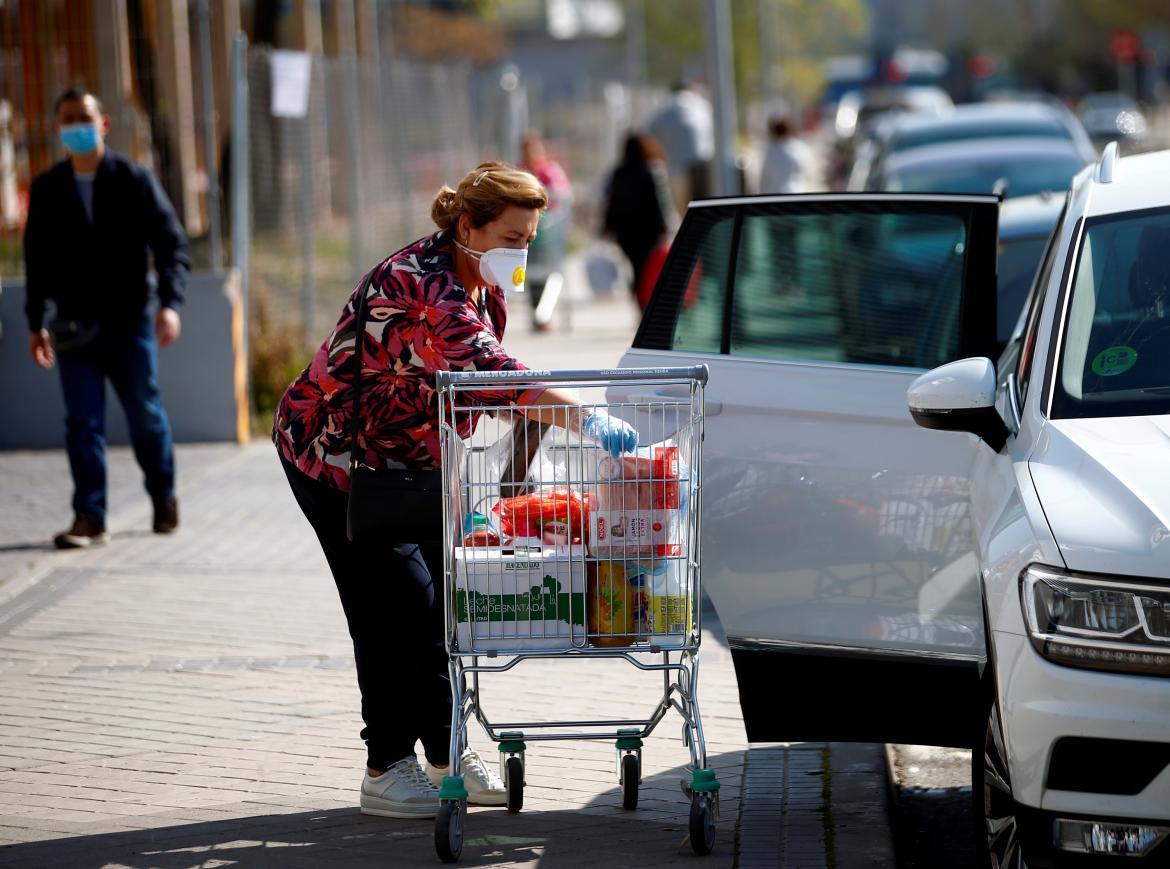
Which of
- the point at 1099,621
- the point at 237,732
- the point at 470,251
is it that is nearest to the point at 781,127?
the point at 237,732

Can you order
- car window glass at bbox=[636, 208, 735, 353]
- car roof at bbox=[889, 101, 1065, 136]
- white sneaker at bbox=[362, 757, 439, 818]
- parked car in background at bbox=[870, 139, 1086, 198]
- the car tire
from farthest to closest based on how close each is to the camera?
car roof at bbox=[889, 101, 1065, 136]
parked car in background at bbox=[870, 139, 1086, 198]
car window glass at bbox=[636, 208, 735, 353]
white sneaker at bbox=[362, 757, 439, 818]
the car tire

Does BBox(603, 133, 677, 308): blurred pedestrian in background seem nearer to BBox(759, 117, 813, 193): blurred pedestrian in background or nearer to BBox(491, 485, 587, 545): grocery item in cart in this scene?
BBox(759, 117, 813, 193): blurred pedestrian in background

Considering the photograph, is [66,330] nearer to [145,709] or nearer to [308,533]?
[308,533]

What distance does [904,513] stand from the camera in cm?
471

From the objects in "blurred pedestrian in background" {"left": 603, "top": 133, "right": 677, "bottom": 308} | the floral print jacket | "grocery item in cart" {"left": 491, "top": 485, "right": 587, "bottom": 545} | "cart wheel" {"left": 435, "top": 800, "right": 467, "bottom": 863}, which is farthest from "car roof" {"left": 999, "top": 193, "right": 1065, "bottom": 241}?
"blurred pedestrian in background" {"left": 603, "top": 133, "right": 677, "bottom": 308}

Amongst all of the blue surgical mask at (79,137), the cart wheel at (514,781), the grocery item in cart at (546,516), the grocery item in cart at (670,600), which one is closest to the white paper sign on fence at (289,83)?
the blue surgical mask at (79,137)

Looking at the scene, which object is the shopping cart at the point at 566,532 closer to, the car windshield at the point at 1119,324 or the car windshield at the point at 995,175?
the car windshield at the point at 1119,324

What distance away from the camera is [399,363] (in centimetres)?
454

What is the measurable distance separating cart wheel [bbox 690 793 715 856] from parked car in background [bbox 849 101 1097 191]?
11.4 metres

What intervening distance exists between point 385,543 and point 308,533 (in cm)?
465

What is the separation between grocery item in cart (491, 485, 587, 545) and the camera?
4.29m

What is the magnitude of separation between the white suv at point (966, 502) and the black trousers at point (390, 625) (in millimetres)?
790

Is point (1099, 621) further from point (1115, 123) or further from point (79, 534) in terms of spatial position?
point (1115, 123)

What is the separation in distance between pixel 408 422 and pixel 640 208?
11.3 metres
